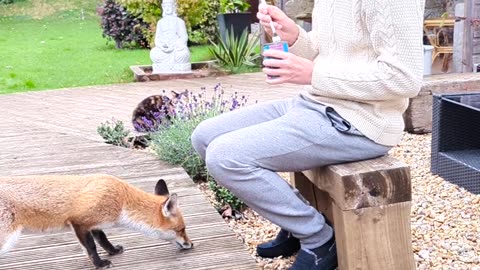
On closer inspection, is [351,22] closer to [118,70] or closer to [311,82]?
[311,82]

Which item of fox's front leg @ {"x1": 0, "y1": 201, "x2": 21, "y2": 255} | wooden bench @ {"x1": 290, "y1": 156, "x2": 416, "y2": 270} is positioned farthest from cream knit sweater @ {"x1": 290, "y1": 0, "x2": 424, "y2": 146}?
fox's front leg @ {"x1": 0, "y1": 201, "x2": 21, "y2": 255}

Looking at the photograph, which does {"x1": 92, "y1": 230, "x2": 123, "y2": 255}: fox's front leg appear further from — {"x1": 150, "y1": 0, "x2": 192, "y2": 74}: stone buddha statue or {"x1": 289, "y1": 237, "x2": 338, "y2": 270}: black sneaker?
{"x1": 150, "y1": 0, "x2": 192, "y2": 74}: stone buddha statue

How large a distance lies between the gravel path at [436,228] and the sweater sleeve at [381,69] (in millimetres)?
878

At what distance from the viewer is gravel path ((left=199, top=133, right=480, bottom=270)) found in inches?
115

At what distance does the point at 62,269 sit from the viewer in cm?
271

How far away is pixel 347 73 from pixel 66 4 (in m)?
24.3

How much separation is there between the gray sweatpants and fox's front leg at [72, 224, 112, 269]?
1.69 ft

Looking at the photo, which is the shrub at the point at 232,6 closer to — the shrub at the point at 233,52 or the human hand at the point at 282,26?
the shrub at the point at 233,52

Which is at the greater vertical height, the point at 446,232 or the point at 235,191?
the point at 235,191

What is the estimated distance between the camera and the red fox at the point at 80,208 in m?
2.44

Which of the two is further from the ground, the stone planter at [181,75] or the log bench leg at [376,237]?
the log bench leg at [376,237]

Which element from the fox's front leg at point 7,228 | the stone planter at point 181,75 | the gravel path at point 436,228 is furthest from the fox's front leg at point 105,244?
the stone planter at point 181,75

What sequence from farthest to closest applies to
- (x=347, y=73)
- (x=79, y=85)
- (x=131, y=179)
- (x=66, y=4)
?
(x=66, y=4) < (x=79, y=85) < (x=131, y=179) < (x=347, y=73)

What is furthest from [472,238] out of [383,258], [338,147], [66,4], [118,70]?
[66,4]
